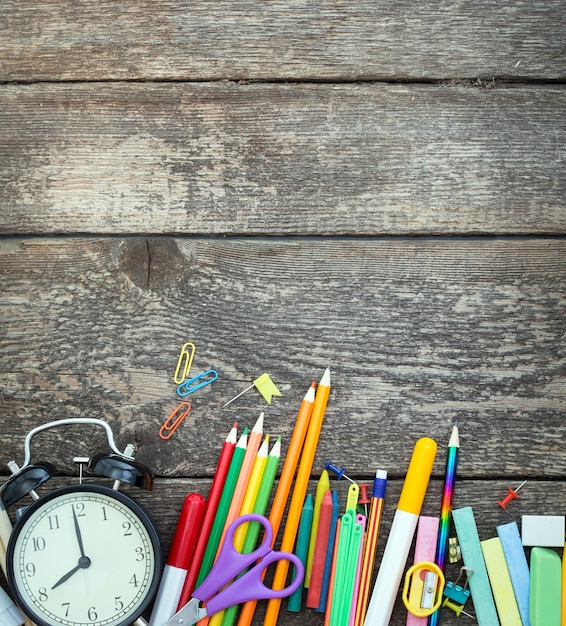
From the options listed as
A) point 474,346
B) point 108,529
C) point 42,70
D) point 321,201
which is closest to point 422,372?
point 474,346

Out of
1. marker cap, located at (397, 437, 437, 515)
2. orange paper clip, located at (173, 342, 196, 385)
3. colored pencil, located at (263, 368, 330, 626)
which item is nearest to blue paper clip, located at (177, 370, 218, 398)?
orange paper clip, located at (173, 342, 196, 385)

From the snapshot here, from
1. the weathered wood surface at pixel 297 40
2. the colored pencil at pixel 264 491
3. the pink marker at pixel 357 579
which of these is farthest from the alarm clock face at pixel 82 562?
the weathered wood surface at pixel 297 40

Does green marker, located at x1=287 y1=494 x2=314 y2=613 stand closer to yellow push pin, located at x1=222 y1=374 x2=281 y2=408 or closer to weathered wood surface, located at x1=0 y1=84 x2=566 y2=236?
yellow push pin, located at x1=222 y1=374 x2=281 y2=408

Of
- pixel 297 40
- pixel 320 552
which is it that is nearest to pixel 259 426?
pixel 320 552

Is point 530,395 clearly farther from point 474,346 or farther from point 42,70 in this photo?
point 42,70

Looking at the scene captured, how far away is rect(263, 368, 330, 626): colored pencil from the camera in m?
0.77

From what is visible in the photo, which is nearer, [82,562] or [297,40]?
[82,562]

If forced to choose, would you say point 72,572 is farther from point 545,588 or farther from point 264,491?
point 545,588

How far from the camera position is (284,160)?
830 millimetres

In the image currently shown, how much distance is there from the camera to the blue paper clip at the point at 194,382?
812 millimetres

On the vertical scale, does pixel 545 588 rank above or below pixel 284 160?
below

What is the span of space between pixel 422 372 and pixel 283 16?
424 mm

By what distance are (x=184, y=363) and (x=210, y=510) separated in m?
0.16

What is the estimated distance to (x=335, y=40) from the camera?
2.74ft
